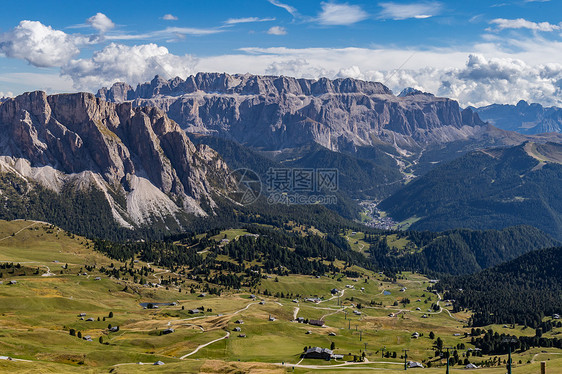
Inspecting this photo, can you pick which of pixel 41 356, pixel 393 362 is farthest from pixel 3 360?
pixel 393 362

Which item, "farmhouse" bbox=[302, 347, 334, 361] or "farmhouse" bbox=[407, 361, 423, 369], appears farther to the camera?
"farmhouse" bbox=[302, 347, 334, 361]

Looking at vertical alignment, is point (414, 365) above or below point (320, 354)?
below

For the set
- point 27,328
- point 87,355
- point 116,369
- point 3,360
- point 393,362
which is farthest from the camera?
point 27,328

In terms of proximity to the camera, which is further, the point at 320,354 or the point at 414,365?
the point at 320,354

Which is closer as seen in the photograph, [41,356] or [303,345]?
[41,356]

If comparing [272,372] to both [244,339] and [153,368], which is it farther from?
[244,339]

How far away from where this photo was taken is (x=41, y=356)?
154m

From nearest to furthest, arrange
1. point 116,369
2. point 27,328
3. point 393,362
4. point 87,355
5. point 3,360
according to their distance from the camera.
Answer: point 3,360 → point 116,369 → point 87,355 → point 393,362 → point 27,328

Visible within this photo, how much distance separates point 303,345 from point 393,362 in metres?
37.3

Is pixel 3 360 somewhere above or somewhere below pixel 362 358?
above

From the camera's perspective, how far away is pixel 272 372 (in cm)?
14912

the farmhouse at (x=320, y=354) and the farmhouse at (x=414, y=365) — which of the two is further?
the farmhouse at (x=320, y=354)

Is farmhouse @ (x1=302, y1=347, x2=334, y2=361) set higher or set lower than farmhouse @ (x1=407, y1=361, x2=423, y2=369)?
higher

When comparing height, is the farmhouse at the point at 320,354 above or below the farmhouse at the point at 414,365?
above
